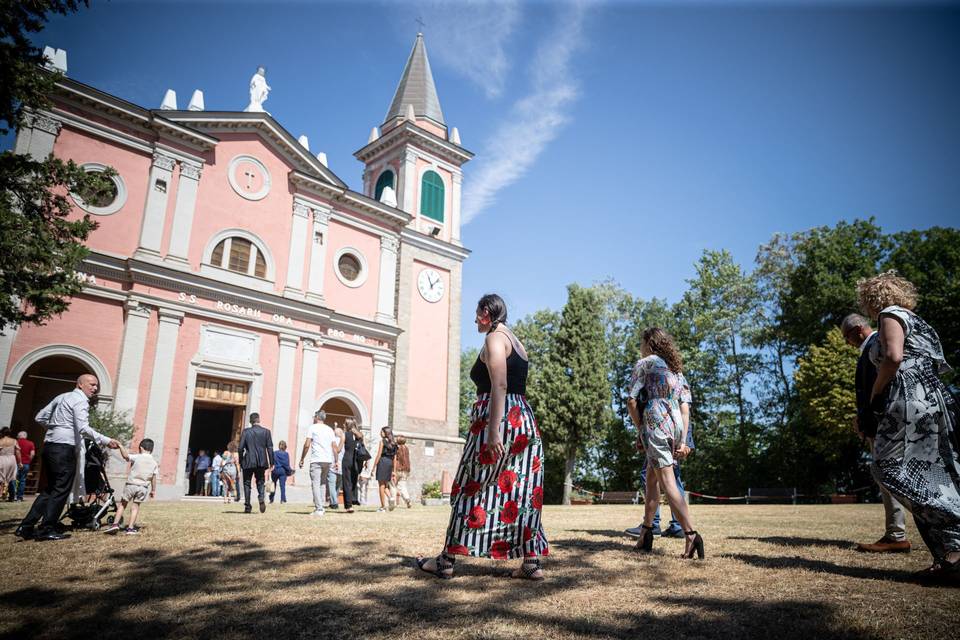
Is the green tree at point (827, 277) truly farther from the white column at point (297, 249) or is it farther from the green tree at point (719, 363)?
the white column at point (297, 249)

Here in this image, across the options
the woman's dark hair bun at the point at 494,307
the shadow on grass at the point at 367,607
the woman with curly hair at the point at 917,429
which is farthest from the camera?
the woman's dark hair bun at the point at 494,307

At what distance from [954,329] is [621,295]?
1872cm

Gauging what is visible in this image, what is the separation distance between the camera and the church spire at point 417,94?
3158 cm

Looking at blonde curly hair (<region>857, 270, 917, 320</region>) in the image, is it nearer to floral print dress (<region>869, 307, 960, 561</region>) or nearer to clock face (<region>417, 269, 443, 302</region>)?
floral print dress (<region>869, 307, 960, 561</region>)

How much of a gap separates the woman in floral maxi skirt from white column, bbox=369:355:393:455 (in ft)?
68.9

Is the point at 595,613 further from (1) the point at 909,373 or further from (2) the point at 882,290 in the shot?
(2) the point at 882,290

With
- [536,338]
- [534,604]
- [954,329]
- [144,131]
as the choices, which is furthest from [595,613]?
[536,338]

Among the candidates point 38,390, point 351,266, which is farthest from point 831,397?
point 38,390

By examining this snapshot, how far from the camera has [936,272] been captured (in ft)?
92.3

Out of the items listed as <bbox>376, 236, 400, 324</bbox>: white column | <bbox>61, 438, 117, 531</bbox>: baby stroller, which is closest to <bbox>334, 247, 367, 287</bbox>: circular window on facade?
<bbox>376, 236, 400, 324</bbox>: white column

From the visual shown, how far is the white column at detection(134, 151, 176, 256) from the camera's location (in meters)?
20.0

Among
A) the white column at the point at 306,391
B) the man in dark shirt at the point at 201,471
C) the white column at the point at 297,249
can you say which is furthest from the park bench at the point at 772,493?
the man in dark shirt at the point at 201,471

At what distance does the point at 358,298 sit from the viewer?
26.0m

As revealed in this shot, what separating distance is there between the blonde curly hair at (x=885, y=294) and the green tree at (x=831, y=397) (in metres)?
22.5
